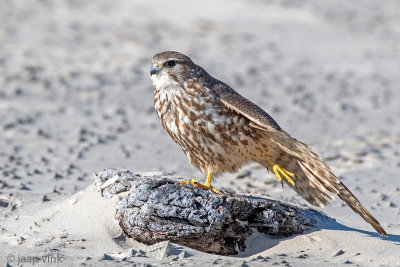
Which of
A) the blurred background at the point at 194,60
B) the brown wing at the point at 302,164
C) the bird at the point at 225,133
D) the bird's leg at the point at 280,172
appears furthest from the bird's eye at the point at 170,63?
the blurred background at the point at 194,60

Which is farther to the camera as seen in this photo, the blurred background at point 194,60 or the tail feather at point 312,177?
the blurred background at point 194,60

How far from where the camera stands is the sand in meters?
5.23

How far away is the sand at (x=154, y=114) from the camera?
5230mm

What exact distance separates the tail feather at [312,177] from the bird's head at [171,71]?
89cm

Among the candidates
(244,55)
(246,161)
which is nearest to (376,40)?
(244,55)

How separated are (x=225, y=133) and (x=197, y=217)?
2.50ft

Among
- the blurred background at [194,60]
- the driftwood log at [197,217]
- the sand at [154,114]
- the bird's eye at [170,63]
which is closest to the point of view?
the driftwood log at [197,217]

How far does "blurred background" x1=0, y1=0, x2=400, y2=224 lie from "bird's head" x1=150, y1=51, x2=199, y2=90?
1.68 meters

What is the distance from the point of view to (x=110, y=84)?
11.6 m

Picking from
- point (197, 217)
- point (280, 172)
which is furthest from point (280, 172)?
point (197, 217)

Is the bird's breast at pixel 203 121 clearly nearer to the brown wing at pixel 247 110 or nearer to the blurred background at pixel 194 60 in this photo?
the brown wing at pixel 247 110

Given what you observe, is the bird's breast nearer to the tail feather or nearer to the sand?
the tail feather

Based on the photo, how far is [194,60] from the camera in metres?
13.4

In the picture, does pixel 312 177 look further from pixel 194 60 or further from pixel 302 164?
pixel 194 60
